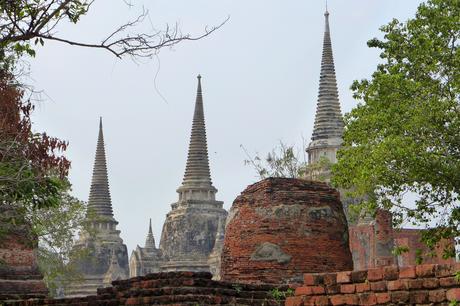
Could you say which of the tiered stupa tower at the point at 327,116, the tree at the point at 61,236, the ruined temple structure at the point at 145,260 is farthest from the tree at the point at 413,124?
the ruined temple structure at the point at 145,260

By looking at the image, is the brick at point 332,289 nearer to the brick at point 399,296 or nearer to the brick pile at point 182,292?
the brick at point 399,296

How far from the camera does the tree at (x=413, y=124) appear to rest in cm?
1528

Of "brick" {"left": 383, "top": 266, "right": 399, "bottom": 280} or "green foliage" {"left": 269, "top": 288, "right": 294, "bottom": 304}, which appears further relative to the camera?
"green foliage" {"left": 269, "top": 288, "right": 294, "bottom": 304}

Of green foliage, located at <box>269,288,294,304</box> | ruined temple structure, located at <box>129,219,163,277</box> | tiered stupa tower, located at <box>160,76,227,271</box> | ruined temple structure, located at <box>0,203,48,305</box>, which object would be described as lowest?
green foliage, located at <box>269,288,294,304</box>

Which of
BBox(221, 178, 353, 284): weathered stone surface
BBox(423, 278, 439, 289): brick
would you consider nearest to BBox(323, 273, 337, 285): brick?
BBox(423, 278, 439, 289): brick

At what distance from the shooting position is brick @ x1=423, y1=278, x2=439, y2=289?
7258 millimetres

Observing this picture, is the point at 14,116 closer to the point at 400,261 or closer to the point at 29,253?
the point at 29,253

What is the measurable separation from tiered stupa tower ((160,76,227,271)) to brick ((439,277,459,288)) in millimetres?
42054

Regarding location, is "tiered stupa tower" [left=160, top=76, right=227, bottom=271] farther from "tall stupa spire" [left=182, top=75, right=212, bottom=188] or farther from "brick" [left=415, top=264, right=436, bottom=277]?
"brick" [left=415, top=264, right=436, bottom=277]

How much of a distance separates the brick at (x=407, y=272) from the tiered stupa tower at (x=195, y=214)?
137 feet

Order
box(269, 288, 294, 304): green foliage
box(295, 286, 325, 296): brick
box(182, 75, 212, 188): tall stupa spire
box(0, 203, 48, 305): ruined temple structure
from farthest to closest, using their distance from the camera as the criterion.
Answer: box(182, 75, 212, 188): tall stupa spire < box(0, 203, 48, 305): ruined temple structure < box(269, 288, 294, 304): green foliage < box(295, 286, 325, 296): brick

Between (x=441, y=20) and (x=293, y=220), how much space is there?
19.2 feet

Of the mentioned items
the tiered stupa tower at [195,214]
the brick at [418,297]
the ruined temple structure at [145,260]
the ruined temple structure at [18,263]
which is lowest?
the brick at [418,297]

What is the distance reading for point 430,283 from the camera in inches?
287
